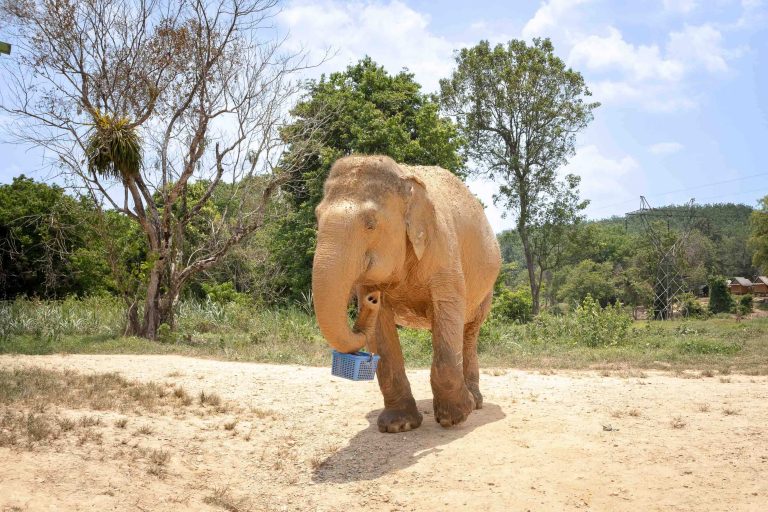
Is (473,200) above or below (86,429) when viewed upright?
above

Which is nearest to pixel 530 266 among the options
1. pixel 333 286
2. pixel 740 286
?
pixel 333 286

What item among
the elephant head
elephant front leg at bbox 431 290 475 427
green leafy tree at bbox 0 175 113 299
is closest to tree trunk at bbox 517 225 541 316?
green leafy tree at bbox 0 175 113 299

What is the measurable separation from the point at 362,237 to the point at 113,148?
11439mm

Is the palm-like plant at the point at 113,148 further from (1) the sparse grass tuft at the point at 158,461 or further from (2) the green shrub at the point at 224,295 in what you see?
(1) the sparse grass tuft at the point at 158,461

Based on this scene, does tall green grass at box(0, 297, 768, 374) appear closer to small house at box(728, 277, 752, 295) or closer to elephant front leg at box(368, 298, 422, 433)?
elephant front leg at box(368, 298, 422, 433)

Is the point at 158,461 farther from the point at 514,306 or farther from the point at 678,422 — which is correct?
the point at 514,306

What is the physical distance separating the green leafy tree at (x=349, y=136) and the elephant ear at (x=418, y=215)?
11.6m

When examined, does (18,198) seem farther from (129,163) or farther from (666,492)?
(666,492)

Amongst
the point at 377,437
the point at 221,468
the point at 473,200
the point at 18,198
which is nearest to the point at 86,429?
the point at 221,468

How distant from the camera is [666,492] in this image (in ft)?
16.5

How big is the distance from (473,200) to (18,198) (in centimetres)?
1792

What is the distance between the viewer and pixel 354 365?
572 centimetres

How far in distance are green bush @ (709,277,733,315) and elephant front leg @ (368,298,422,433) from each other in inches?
1465

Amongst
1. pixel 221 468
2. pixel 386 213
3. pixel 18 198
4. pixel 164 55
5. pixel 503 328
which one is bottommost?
pixel 221 468
